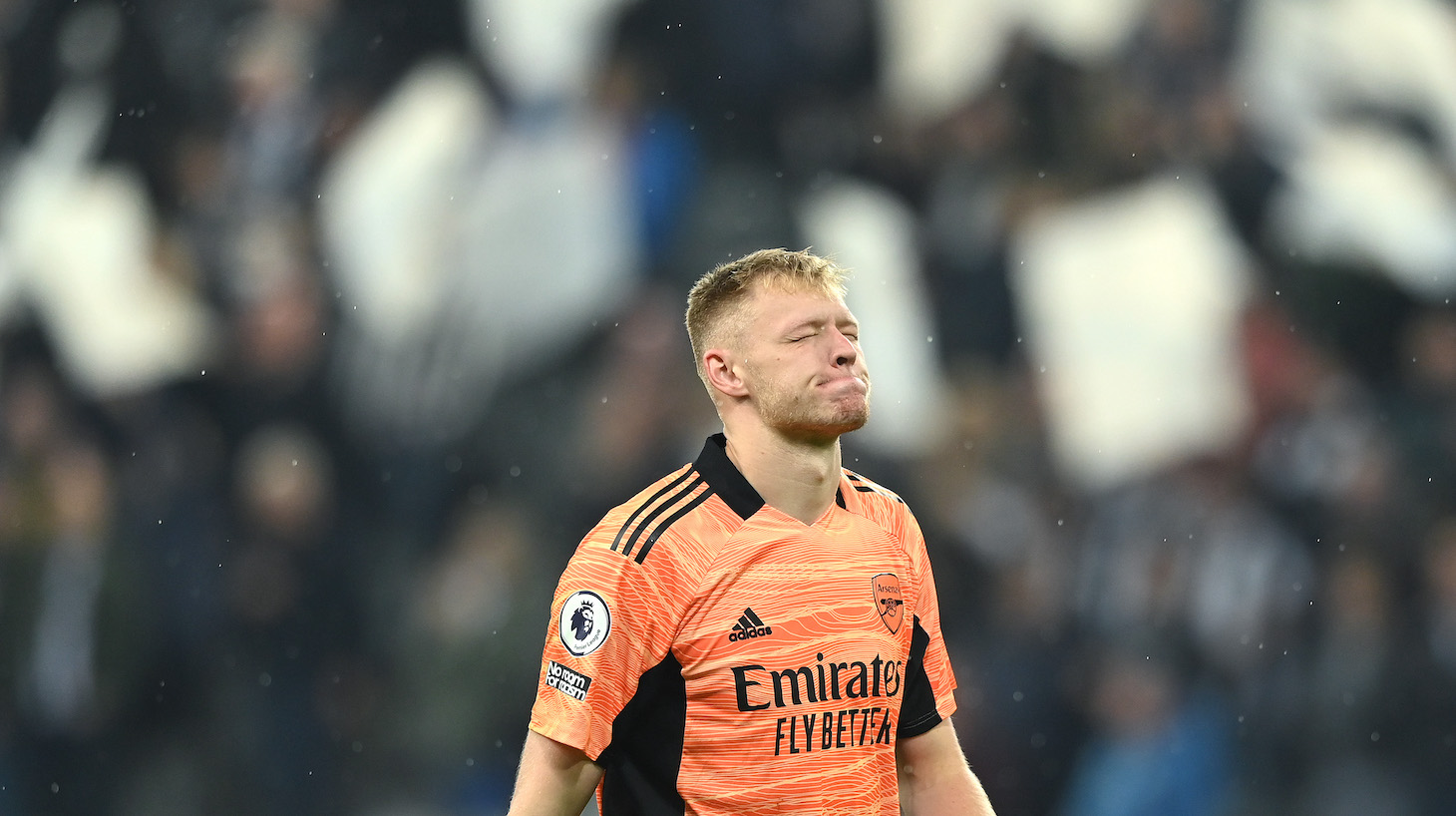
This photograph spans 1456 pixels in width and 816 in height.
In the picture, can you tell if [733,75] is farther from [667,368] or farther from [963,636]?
[963,636]

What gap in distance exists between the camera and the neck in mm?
2471

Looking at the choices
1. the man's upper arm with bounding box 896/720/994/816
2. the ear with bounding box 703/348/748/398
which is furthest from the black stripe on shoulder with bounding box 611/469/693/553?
the man's upper arm with bounding box 896/720/994/816

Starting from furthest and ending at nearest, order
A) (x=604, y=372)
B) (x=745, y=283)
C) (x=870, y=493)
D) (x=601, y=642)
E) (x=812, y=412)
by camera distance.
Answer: (x=604, y=372) < (x=870, y=493) < (x=745, y=283) < (x=812, y=412) < (x=601, y=642)

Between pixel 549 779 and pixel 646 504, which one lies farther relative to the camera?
pixel 646 504

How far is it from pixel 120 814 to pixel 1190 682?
3990 mm

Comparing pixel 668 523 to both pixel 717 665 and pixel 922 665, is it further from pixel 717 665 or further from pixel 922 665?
pixel 922 665

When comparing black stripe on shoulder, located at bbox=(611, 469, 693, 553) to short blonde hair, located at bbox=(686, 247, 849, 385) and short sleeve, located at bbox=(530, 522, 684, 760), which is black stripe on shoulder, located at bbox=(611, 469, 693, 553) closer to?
short sleeve, located at bbox=(530, 522, 684, 760)

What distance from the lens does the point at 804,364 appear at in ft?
7.91

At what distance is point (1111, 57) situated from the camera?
21.0 feet

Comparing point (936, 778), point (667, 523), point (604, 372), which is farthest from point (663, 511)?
point (604, 372)

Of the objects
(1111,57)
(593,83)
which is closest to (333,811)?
(593,83)

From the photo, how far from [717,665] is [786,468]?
1.13 feet

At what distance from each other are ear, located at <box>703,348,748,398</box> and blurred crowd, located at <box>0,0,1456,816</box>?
323 centimetres

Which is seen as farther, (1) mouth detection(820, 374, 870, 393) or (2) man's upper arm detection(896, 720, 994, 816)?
(2) man's upper arm detection(896, 720, 994, 816)
